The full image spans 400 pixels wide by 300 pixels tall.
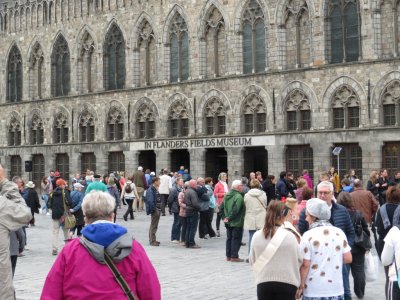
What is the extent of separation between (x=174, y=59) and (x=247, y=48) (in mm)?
5176

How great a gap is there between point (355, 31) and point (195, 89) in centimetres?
964

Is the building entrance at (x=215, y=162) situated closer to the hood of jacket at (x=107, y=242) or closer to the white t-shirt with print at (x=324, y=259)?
the white t-shirt with print at (x=324, y=259)

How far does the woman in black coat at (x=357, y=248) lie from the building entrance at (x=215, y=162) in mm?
27670

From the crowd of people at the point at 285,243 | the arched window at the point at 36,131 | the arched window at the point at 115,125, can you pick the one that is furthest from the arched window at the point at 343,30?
the arched window at the point at 36,131

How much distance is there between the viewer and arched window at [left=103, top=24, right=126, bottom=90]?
140ft

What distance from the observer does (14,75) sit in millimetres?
49625

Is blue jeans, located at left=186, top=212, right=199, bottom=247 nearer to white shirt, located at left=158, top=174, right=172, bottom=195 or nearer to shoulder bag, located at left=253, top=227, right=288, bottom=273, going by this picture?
white shirt, located at left=158, top=174, right=172, bottom=195

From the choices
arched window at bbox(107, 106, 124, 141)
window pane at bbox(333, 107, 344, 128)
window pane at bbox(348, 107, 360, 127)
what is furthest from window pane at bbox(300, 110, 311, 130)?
arched window at bbox(107, 106, 124, 141)

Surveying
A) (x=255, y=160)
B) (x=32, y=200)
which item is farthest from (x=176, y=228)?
(x=255, y=160)

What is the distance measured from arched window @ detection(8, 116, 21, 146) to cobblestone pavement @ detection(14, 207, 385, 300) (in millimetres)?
29394

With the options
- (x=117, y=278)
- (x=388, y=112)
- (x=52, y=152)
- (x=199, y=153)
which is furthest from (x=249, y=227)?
(x=52, y=152)

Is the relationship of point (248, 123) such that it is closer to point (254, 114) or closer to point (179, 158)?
point (254, 114)

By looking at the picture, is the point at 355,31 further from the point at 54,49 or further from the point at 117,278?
the point at 117,278

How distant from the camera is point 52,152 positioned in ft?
152
